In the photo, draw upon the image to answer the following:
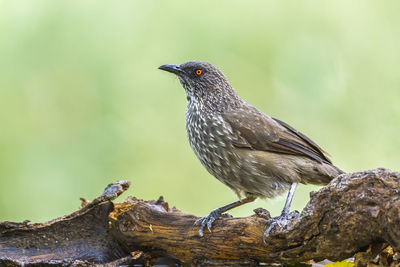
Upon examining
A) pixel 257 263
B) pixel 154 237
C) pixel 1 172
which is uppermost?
pixel 1 172

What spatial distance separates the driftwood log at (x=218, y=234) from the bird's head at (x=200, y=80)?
1454 mm

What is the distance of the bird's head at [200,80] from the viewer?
18.3ft

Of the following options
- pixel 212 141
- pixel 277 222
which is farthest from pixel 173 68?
pixel 277 222

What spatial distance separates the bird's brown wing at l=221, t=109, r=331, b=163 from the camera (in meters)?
4.96

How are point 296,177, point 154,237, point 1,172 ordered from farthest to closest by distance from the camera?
1. point 1,172
2. point 296,177
3. point 154,237

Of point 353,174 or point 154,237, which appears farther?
point 154,237

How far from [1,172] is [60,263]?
10.3ft

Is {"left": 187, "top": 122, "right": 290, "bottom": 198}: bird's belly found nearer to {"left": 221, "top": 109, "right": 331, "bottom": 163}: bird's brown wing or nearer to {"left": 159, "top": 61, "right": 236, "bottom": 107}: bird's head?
{"left": 221, "top": 109, "right": 331, "bottom": 163}: bird's brown wing

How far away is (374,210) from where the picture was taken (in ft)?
10.9

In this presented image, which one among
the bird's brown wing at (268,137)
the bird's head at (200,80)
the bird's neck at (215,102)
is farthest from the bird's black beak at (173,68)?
the bird's brown wing at (268,137)

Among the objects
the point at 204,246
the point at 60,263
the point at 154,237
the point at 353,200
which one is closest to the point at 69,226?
the point at 60,263

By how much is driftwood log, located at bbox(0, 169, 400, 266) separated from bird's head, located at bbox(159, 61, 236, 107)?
4.77 ft

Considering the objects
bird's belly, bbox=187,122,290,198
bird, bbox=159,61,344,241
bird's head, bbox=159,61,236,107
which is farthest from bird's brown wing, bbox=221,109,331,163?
bird's head, bbox=159,61,236,107

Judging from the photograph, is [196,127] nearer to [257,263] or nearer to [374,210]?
[257,263]
